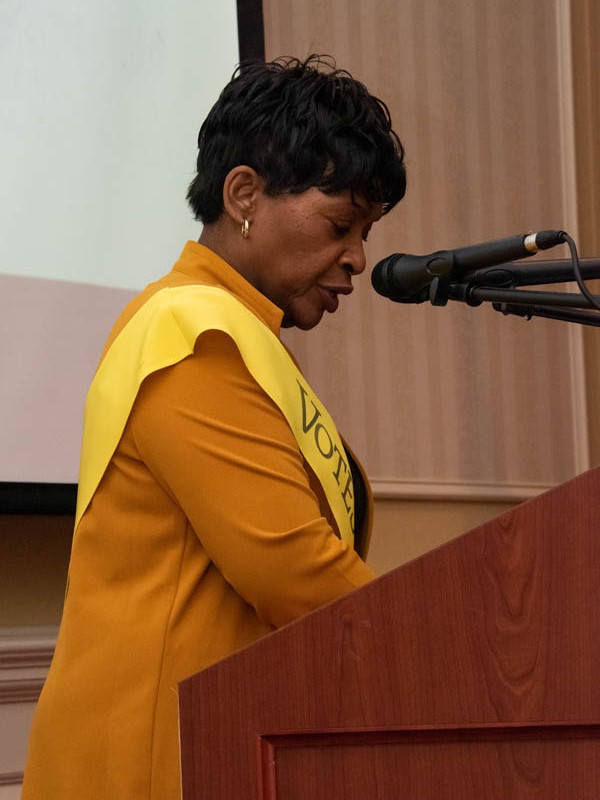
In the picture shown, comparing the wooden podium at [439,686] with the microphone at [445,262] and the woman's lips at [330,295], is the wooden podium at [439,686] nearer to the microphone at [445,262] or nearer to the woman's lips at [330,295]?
the microphone at [445,262]

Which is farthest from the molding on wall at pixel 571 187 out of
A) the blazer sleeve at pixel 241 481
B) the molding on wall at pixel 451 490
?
the blazer sleeve at pixel 241 481

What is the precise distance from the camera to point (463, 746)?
0.77 metres

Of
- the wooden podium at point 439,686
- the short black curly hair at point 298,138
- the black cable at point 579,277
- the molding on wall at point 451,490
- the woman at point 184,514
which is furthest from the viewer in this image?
the molding on wall at point 451,490

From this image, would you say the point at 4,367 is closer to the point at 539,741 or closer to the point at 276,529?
the point at 276,529

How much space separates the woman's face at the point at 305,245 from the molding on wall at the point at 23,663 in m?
0.89

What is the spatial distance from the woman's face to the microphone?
169 millimetres

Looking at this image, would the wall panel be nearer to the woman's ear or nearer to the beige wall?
the beige wall

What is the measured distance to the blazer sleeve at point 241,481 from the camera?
1036mm

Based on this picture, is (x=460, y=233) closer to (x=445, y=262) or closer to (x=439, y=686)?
(x=445, y=262)

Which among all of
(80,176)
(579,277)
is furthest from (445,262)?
(80,176)

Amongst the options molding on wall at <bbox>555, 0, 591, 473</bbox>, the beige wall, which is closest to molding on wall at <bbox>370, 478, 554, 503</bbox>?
the beige wall

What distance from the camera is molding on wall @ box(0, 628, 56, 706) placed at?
1.98 meters

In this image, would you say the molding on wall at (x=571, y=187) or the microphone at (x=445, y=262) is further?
the molding on wall at (x=571, y=187)

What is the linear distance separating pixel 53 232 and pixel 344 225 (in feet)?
2.90
